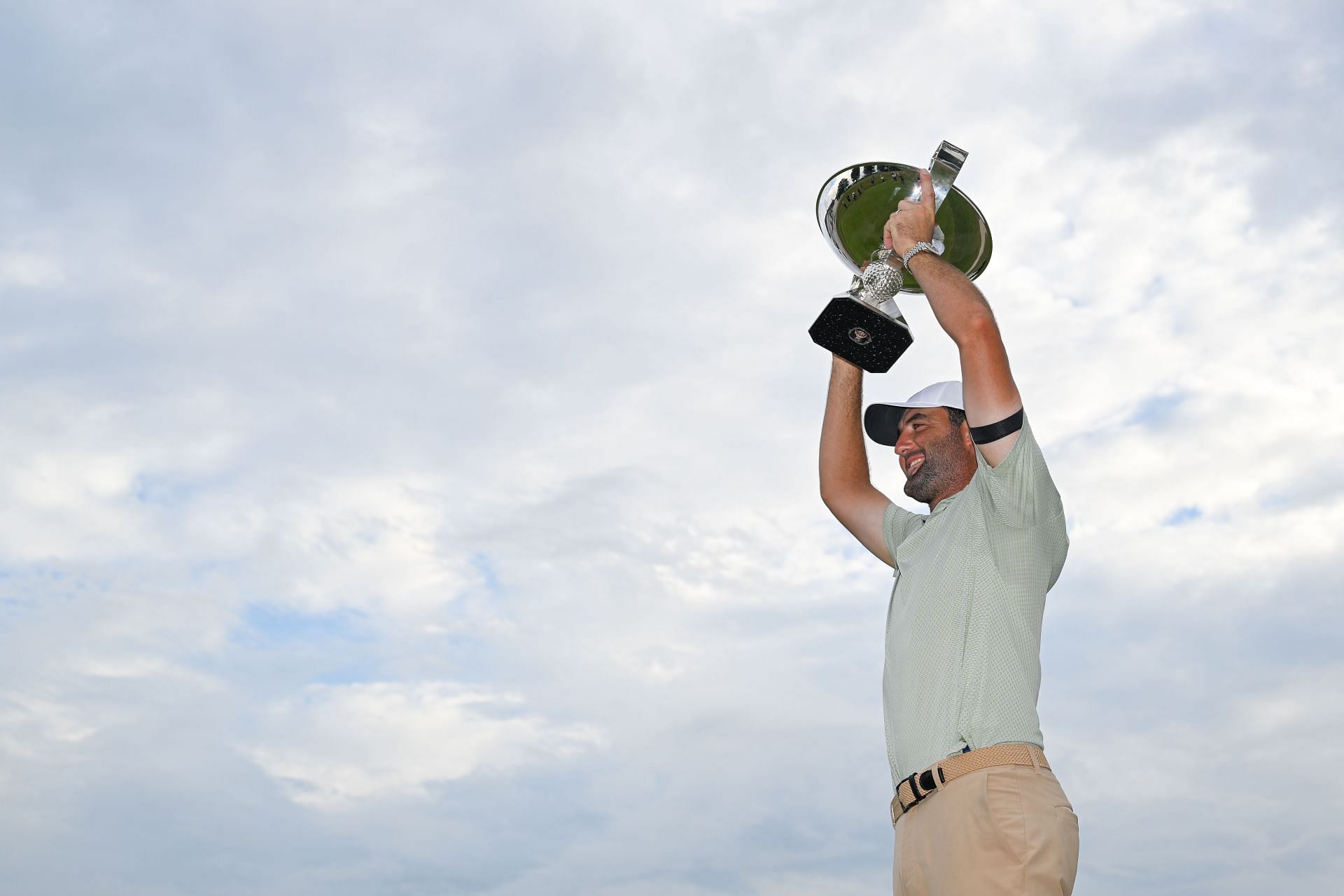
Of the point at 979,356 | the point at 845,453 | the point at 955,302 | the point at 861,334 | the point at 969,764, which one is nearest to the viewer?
the point at 969,764

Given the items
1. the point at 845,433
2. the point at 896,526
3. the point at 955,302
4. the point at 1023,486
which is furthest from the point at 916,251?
the point at 845,433

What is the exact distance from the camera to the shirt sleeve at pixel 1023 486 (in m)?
4.62

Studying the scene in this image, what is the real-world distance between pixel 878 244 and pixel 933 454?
1064 millimetres

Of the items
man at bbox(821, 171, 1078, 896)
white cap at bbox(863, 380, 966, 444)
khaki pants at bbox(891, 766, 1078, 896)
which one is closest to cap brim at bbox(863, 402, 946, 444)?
white cap at bbox(863, 380, 966, 444)

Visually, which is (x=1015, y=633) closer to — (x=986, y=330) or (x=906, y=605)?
(x=906, y=605)

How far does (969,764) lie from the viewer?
451 cm

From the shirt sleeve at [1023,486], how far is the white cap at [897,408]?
113cm

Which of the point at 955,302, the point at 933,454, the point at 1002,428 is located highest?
the point at 933,454

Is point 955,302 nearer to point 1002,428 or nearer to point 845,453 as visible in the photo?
point 1002,428

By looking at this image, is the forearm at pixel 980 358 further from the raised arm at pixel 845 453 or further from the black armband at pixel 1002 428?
the raised arm at pixel 845 453

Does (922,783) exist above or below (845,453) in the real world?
below

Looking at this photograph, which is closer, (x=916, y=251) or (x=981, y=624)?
(x=981, y=624)

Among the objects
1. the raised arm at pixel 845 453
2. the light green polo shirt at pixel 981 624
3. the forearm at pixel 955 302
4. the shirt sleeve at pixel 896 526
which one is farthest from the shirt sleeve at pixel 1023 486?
the raised arm at pixel 845 453

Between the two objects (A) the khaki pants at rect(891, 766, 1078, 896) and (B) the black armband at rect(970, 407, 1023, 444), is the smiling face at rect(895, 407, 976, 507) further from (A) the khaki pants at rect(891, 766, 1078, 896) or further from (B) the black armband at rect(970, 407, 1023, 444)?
(A) the khaki pants at rect(891, 766, 1078, 896)
